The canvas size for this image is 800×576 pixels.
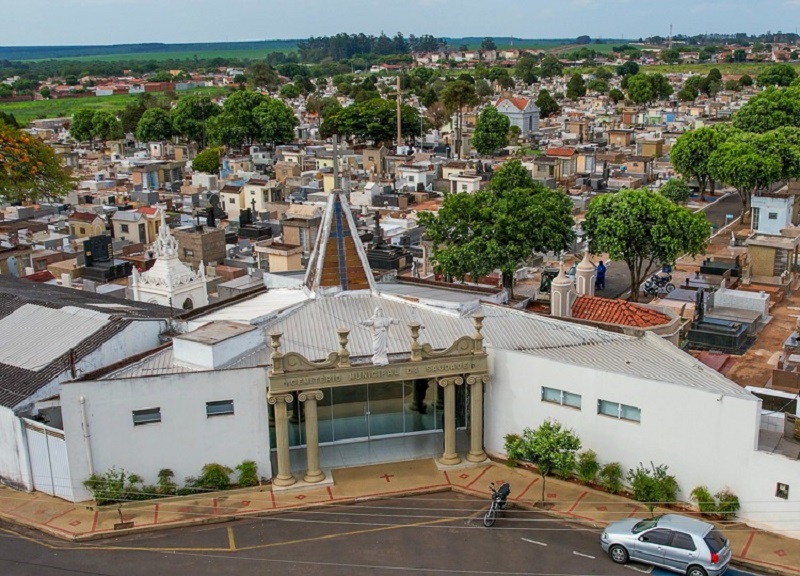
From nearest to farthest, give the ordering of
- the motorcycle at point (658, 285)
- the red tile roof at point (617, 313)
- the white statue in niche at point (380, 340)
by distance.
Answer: the white statue in niche at point (380, 340) → the red tile roof at point (617, 313) → the motorcycle at point (658, 285)

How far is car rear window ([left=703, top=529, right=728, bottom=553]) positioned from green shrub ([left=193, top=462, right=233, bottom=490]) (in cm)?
1356

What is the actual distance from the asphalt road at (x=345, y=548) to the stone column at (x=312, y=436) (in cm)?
157

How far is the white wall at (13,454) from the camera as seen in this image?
2550cm

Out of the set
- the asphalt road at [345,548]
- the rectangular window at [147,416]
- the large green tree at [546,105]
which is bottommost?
the asphalt road at [345,548]

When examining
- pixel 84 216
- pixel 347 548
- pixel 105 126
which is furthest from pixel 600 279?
pixel 105 126

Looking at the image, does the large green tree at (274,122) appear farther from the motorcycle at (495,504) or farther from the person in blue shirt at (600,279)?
the motorcycle at (495,504)

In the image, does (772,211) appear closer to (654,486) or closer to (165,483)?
(654,486)

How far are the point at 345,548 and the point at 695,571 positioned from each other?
28.8 ft

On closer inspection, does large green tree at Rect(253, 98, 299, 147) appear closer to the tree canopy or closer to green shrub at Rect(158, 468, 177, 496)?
the tree canopy

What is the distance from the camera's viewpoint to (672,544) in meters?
21.2

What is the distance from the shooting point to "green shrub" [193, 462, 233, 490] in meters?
25.8

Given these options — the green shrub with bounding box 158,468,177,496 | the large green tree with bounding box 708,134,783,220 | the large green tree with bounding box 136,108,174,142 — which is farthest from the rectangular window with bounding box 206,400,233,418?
the large green tree with bounding box 136,108,174,142

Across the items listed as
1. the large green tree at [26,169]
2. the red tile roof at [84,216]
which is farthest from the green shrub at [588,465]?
the red tile roof at [84,216]

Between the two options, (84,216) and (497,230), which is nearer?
(497,230)
